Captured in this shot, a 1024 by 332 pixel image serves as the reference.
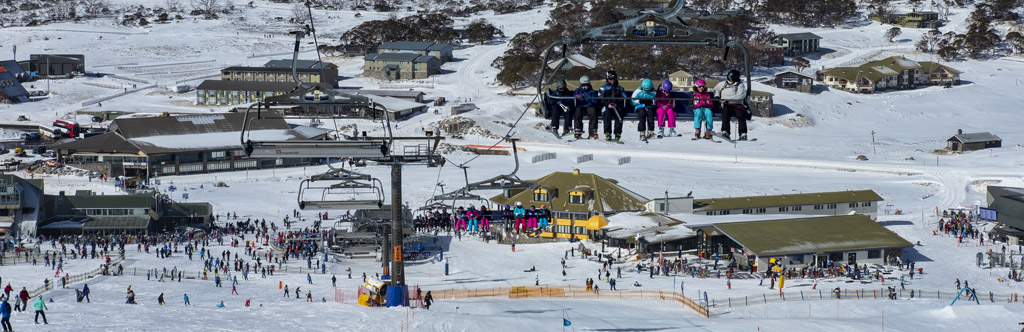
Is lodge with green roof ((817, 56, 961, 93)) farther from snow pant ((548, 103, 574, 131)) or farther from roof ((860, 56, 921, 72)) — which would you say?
snow pant ((548, 103, 574, 131))

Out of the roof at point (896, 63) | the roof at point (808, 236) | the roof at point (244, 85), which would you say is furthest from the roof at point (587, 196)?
the roof at point (896, 63)

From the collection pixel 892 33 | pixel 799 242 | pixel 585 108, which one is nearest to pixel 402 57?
pixel 892 33

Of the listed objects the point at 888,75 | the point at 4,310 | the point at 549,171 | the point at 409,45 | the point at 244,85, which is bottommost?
the point at 4,310

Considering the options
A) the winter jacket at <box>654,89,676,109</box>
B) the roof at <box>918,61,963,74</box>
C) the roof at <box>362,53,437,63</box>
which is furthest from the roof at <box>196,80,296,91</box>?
the winter jacket at <box>654,89,676,109</box>

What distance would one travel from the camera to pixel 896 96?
108938 mm

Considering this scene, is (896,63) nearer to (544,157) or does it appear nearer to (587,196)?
(544,157)

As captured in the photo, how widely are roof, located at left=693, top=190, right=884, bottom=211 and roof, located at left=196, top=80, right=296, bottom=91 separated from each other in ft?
179

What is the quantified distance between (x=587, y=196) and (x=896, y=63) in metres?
65.0

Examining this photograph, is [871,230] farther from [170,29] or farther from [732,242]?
[170,29]

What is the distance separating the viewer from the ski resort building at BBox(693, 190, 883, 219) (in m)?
60.0

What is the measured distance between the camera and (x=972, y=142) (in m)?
85.6

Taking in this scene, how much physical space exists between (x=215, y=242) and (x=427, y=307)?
1834 centimetres

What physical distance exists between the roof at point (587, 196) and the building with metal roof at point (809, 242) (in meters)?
6.32

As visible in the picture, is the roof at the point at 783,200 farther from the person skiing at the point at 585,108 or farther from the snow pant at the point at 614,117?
the person skiing at the point at 585,108
